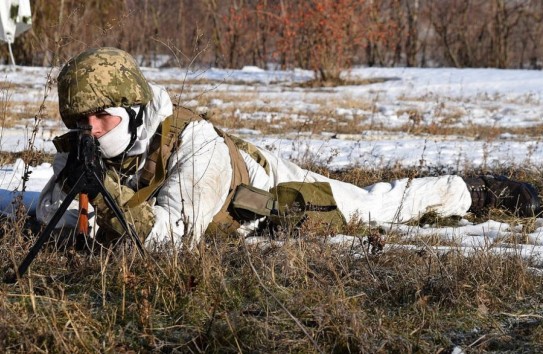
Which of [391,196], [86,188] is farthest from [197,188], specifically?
[391,196]

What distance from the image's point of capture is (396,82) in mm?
20047

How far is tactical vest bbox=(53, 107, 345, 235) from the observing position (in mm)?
3836

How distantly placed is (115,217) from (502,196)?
2727 millimetres

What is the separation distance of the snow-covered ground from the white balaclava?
325 mm

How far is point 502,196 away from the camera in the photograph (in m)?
5.20

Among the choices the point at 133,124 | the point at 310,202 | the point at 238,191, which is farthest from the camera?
the point at 310,202

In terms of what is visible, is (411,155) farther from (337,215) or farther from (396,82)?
(396,82)

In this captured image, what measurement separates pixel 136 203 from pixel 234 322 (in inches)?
46.0

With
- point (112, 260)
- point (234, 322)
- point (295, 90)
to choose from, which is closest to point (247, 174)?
point (112, 260)

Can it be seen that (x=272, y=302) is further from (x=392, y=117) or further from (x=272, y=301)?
(x=392, y=117)

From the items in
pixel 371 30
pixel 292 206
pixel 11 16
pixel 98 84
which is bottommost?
pixel 292 206

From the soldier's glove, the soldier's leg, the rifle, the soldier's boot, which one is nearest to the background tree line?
the soldier's boot

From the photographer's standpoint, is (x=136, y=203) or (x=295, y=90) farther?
Result: (x=295, y=90)

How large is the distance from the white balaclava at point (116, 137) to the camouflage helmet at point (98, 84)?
0.12 feet
